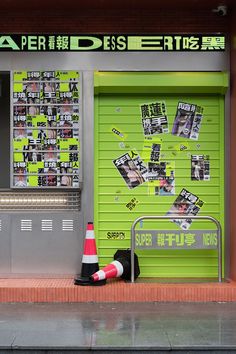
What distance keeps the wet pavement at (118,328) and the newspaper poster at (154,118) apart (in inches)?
101

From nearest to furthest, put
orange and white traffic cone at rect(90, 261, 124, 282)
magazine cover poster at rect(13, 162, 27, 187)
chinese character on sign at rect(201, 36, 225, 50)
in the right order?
orange and white traffic cone at rect(90, 261, 124, 282) < magazine cover poster at rect(13, 162, 27, 187) < chinese character on sign at rect(201, 36, 225, 50)

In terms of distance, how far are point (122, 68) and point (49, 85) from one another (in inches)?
43.1

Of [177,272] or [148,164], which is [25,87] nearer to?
[148,164]

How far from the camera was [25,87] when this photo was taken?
25.3ft

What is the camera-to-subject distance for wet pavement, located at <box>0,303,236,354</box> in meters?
5.07

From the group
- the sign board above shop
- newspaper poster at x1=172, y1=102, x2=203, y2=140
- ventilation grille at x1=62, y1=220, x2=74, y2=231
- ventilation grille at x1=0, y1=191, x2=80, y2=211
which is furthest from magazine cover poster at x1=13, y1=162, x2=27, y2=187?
newspaper poster at x1=172, y1=102, x2=203, y2=140

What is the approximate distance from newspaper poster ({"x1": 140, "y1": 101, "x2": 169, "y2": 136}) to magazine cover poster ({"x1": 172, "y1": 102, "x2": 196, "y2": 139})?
0.49 ft

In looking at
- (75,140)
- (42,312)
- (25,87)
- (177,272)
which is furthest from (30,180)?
(177,272)

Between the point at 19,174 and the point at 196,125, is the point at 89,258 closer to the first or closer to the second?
the point at 19,174

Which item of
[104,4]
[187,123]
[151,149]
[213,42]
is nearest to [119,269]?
[151,149]

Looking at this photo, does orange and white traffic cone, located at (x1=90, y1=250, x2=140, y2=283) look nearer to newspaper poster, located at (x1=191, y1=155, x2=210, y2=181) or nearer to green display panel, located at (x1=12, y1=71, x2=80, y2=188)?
green display panel, located at (x1=12, y1=71, x2=80, y2=188)

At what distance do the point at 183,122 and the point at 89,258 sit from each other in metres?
2.46

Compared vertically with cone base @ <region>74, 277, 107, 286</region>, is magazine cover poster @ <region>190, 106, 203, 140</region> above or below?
above

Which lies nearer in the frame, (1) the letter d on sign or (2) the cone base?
(2) the cone base
